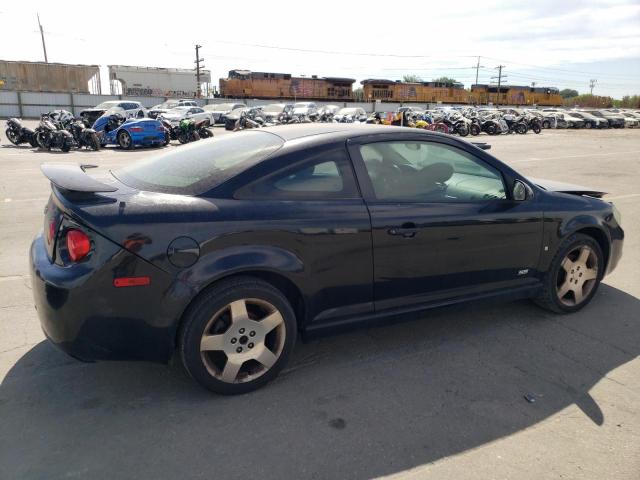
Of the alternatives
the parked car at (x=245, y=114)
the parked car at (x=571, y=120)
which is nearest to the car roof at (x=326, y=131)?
the parked car at (x=245, y=114)

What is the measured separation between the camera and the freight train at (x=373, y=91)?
171 feet

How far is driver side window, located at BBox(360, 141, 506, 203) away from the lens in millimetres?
3258

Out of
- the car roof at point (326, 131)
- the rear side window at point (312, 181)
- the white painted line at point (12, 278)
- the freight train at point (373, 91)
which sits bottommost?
the white painted line at point (12, 278)

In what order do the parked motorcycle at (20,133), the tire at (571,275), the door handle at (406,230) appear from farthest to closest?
the parked motorcycle at (20,133), the tire at (571,275), the door handle at (406,230)

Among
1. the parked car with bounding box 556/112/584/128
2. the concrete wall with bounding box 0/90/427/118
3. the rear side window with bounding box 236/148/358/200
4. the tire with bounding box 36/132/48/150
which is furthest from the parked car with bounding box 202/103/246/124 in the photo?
the rear side window with bounding box 236/148/358/200

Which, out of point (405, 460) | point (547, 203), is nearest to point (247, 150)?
point (405, 460)

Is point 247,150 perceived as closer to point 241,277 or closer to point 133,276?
point 241,277

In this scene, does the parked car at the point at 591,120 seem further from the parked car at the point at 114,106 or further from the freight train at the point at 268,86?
the parked car at the point at 114,106

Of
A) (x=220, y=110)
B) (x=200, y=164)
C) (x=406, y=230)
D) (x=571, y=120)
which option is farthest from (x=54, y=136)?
(x=571, y=120)

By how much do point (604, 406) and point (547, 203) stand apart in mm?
1553

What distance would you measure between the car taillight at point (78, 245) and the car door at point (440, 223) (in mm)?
1621

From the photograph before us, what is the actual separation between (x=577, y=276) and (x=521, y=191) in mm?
1019

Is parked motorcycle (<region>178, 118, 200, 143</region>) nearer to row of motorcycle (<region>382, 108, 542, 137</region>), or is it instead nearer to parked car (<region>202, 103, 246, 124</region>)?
row of motorcycle (<region>382, 108, 542, 137</region>)

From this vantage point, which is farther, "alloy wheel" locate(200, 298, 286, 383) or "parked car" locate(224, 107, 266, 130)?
"parked car" locate(224, 107, 266, 130)
